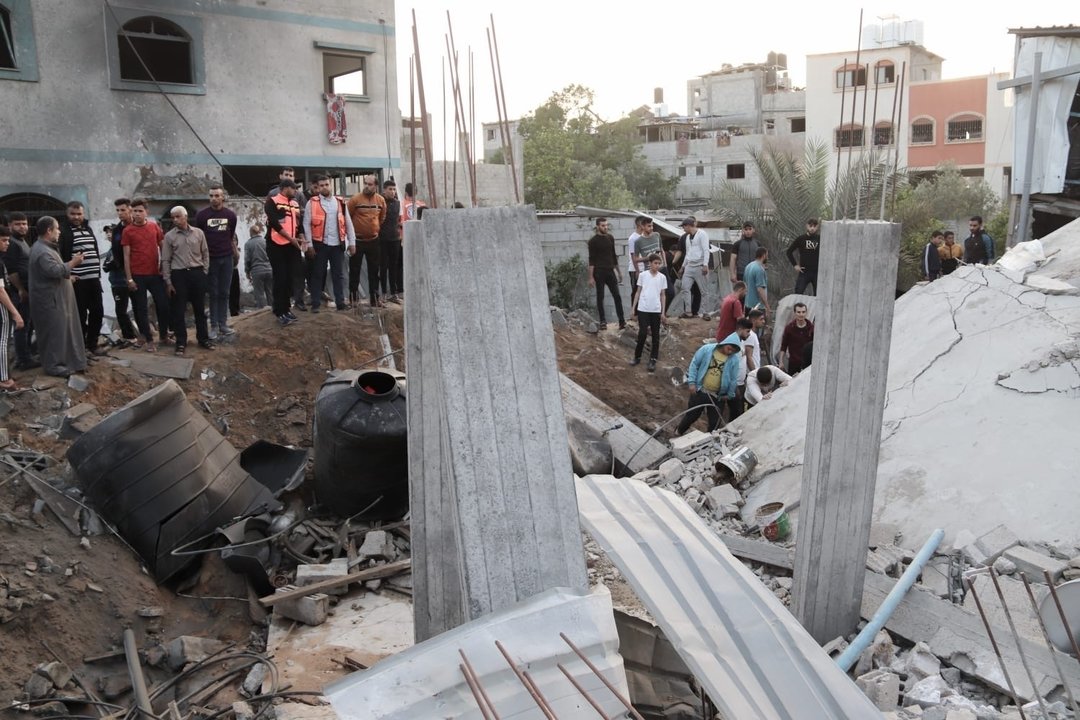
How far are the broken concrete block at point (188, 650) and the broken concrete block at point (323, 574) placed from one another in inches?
27.0

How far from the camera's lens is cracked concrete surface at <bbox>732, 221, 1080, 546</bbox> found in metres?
5.95

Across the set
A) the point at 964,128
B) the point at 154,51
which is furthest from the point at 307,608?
the point at 964,128

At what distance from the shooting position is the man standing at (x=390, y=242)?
10.6 metres

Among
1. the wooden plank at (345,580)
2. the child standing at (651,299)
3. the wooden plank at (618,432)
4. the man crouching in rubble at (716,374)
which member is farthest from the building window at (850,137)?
the wooden plank at (345,580)

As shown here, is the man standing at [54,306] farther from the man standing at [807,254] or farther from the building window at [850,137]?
the man standing at [807,254]

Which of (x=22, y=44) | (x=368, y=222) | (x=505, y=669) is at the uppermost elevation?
(x=22, y=44)

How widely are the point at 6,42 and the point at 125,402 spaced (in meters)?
8.90

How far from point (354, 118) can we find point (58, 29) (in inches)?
206

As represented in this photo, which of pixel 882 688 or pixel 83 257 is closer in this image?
pixel 882 688

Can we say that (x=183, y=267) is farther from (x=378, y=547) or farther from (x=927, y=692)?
(x=927, y=692)

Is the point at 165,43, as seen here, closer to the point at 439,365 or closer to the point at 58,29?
the point at 58,29

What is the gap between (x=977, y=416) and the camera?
22.1 feet

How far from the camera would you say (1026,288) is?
772 centimetres

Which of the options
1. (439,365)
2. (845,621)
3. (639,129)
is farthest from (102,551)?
(639,129)
